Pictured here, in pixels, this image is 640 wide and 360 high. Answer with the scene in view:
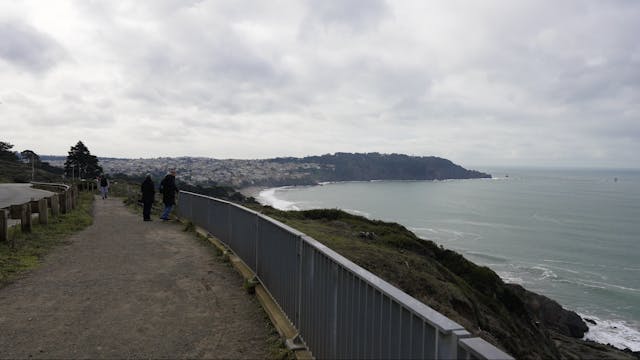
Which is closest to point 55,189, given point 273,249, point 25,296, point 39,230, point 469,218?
point 39,230

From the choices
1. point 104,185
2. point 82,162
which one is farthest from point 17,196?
point 82,162

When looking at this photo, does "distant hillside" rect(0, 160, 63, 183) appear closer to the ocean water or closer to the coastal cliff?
the coastal cliff

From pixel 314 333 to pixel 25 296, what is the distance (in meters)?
4.64

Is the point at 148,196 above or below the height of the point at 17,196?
above

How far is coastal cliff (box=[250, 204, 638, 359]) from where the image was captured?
11914mm

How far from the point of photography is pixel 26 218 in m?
11.3

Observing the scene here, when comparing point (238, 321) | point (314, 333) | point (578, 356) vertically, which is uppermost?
point (314, 333)

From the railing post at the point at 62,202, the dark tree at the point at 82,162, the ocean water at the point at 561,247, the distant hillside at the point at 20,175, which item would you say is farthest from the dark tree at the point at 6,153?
the railing post at the point at 62,202

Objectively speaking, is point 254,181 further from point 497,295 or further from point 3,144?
point 497,295

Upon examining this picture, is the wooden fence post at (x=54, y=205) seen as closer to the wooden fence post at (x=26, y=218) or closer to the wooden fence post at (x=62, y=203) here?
the wooden fence post at (x=62, y=203)

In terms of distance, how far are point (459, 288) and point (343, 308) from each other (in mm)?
11705

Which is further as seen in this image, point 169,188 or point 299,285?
point 169,188

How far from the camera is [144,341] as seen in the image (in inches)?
193

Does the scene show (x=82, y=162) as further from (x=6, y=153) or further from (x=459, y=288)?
(x=459, y=288)
